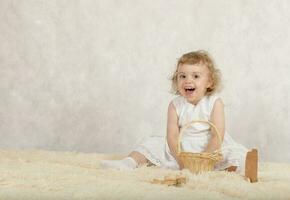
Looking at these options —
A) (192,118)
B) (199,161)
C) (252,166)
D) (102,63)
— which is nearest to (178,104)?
(192,118)

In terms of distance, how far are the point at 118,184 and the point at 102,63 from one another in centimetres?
148

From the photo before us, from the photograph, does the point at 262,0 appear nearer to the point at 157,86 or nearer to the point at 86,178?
the point at 157,86

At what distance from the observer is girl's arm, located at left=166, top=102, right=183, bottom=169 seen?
7.62 feet

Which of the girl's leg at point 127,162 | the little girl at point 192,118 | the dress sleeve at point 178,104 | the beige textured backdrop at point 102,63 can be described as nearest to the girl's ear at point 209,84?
the little girl at point 192,118

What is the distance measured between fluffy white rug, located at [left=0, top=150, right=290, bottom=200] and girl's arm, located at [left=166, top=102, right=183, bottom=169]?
0.66 feet

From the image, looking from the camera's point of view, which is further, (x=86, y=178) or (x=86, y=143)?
(x=86, y=143)

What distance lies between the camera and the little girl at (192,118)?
7.75ft

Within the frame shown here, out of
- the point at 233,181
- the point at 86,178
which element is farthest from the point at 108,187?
the point at 233,181

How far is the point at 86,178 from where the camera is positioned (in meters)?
1.82

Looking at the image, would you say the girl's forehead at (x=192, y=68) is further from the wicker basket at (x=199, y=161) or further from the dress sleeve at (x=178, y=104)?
the wicker basket at (x=199, y=161)

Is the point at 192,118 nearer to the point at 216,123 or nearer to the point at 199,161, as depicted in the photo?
the point at 216,123

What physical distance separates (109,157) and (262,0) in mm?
1100

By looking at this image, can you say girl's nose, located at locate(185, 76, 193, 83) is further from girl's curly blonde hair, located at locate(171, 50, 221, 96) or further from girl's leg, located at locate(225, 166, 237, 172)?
girl's leg, located at locate(225, 166, 237, 172)

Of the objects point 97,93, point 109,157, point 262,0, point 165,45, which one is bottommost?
point 109,157
